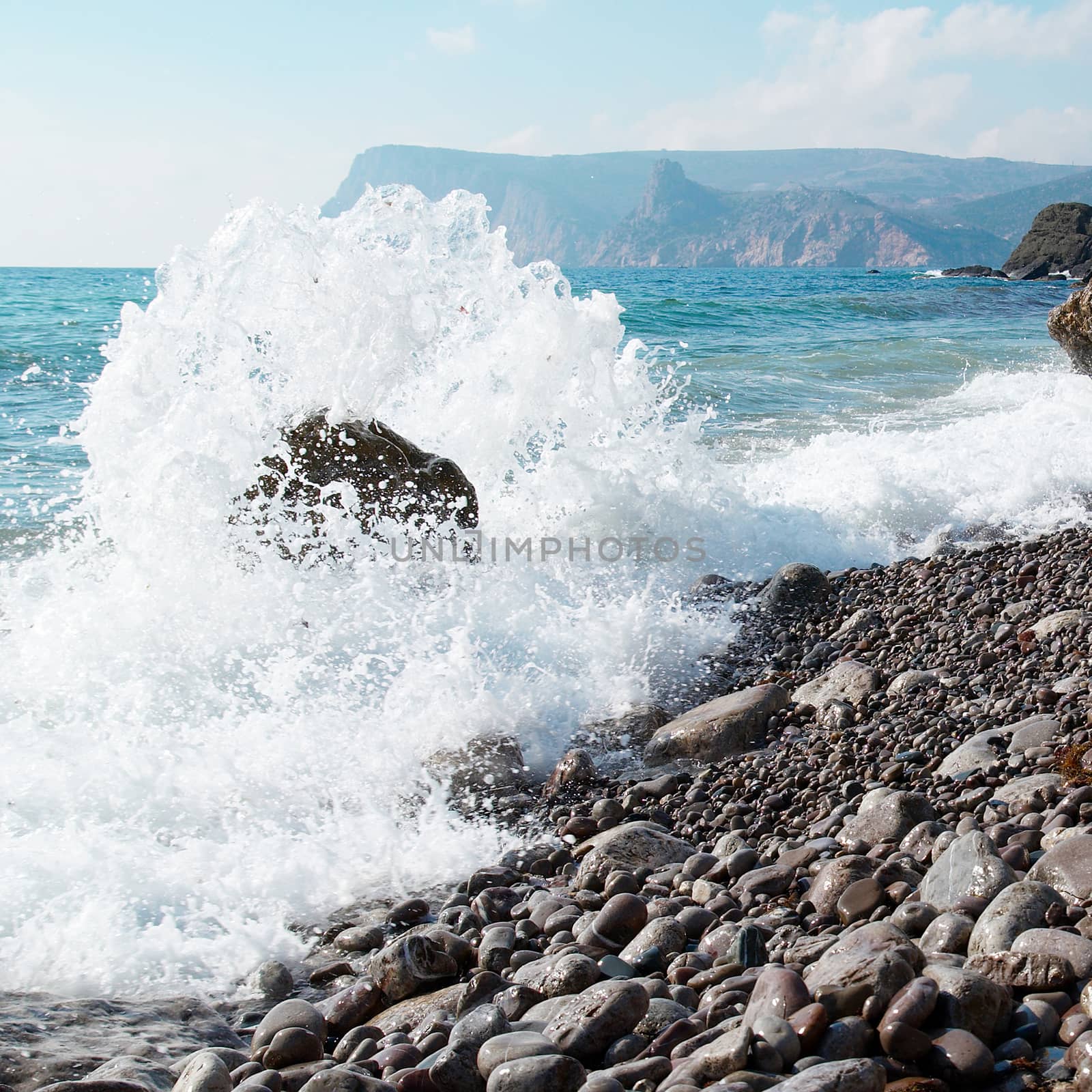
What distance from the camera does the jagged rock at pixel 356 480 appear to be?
6.21 metres

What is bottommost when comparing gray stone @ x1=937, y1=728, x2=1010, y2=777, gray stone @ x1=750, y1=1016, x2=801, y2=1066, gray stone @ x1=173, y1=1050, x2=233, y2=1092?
gray stone @ x1=173, y1=1050, x2=233, y2=1092

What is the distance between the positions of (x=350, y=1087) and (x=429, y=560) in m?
4.18

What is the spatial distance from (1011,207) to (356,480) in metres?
176

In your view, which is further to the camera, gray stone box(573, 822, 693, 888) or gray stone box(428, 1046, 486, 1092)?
gray stone box(573, 822, 693, 888)

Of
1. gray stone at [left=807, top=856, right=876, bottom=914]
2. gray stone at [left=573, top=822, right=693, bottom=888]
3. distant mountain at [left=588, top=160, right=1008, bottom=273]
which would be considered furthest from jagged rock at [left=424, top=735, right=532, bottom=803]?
distant mountain at [left=588, top=160, right=1008, bottom=273]

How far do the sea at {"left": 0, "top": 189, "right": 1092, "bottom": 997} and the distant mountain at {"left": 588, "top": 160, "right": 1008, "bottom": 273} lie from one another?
141m

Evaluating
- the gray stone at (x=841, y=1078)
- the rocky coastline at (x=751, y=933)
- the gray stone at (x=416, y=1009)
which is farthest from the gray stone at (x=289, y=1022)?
the gray stone at (x=841, y=1078)

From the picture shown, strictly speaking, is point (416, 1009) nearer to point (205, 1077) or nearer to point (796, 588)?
point (205, 1077)

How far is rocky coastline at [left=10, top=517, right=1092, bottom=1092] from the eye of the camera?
6.08ft

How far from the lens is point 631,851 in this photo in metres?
3.40

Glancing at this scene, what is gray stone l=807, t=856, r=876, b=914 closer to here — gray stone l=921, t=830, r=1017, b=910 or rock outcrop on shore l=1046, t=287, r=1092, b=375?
gray stone l=921, t=830, r=1017, b=910

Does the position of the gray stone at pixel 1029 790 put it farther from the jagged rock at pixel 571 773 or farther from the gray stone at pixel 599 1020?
the jagged rock at pixel 571 773

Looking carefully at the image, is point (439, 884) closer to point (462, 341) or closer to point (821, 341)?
point (462, 341)

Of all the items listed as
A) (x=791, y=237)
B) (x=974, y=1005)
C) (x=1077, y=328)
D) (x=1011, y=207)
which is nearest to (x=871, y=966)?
(x=974, y=1005)
